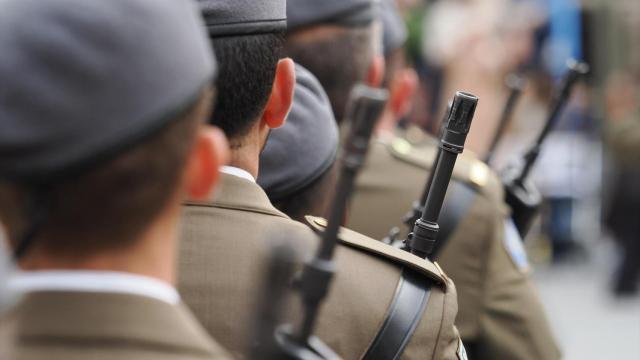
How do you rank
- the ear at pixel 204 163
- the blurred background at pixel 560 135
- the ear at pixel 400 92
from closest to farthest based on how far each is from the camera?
the ear at pixel 204 163
the ear at pixel 400 92
the blurred background at pixel 560 135

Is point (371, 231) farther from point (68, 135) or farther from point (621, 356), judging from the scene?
point (621, 356)

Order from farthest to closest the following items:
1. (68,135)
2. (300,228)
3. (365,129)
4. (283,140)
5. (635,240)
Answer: (635,240)
(283,140)
(300,228)
(365,129)
(68,135)

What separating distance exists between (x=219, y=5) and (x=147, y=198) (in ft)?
2.19

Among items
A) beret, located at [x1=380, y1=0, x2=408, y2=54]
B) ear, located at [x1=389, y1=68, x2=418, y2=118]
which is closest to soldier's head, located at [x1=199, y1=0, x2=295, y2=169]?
ear, located at [x1=389, y1=68, x2=418, y2=118]

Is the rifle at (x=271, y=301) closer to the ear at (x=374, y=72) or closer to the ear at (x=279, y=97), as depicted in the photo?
the ear at (x=279, y=97)

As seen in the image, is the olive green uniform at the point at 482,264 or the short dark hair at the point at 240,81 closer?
the short dark hair at the point at 240,81

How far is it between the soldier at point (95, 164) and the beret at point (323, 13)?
1666mm

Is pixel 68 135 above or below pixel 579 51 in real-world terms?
above

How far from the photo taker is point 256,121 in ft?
6.44

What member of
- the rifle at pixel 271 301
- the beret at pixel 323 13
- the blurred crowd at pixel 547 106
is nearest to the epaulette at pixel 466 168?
the beret at pixel 323 13

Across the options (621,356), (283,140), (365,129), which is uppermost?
(365,129)

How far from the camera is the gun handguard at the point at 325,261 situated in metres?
1.39

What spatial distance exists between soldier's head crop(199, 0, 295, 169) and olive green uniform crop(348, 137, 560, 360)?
120cm

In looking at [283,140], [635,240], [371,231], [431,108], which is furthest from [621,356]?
[283,140]
